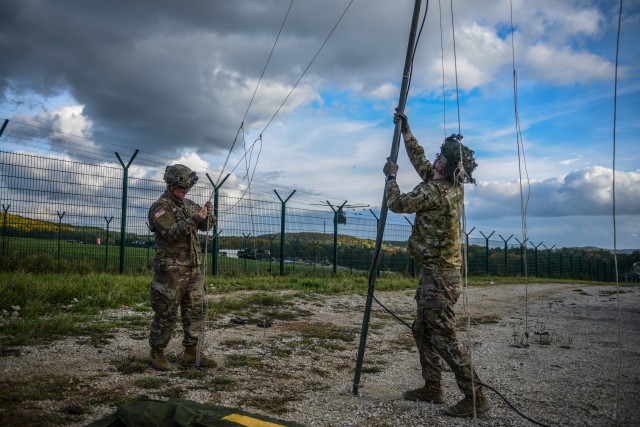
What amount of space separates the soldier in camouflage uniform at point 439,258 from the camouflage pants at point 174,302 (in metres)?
2.03

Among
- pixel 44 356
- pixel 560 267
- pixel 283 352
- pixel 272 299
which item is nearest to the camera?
pixel 44 356

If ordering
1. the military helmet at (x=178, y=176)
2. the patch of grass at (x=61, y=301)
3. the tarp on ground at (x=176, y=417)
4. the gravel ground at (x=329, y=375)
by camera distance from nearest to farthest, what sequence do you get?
the tarp on ground at (x=176, y=417)
the gravel ground at (x=329, y=375)
the military helmet at (x=178, y=176)
the patch of grass at (x=61, y=301)

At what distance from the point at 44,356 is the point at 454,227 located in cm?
385

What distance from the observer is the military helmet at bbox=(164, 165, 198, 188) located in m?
4.45

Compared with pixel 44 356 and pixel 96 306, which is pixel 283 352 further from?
pixel 96 306

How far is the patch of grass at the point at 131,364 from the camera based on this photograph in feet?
13.4

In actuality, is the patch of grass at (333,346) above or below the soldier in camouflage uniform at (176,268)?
below

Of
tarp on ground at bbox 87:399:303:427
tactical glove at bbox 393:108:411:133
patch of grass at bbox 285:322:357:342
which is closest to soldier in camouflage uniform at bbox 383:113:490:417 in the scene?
tactical glove at bbox 393:108:411:133

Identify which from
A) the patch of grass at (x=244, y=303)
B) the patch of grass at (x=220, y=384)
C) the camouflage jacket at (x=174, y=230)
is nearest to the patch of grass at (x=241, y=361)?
the patch of grass at (x=220, y=384)

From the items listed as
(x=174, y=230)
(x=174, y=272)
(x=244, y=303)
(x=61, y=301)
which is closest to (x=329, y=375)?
(x=174, y=272)

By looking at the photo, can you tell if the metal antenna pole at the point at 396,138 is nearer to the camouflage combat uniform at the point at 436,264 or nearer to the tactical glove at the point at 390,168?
the tactical glove at the point at 390,168

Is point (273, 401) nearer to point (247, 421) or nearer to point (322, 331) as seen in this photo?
point (247, 421)

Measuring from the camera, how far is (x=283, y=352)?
5.14 metres

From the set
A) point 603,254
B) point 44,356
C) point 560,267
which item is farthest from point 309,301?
point 603,254
